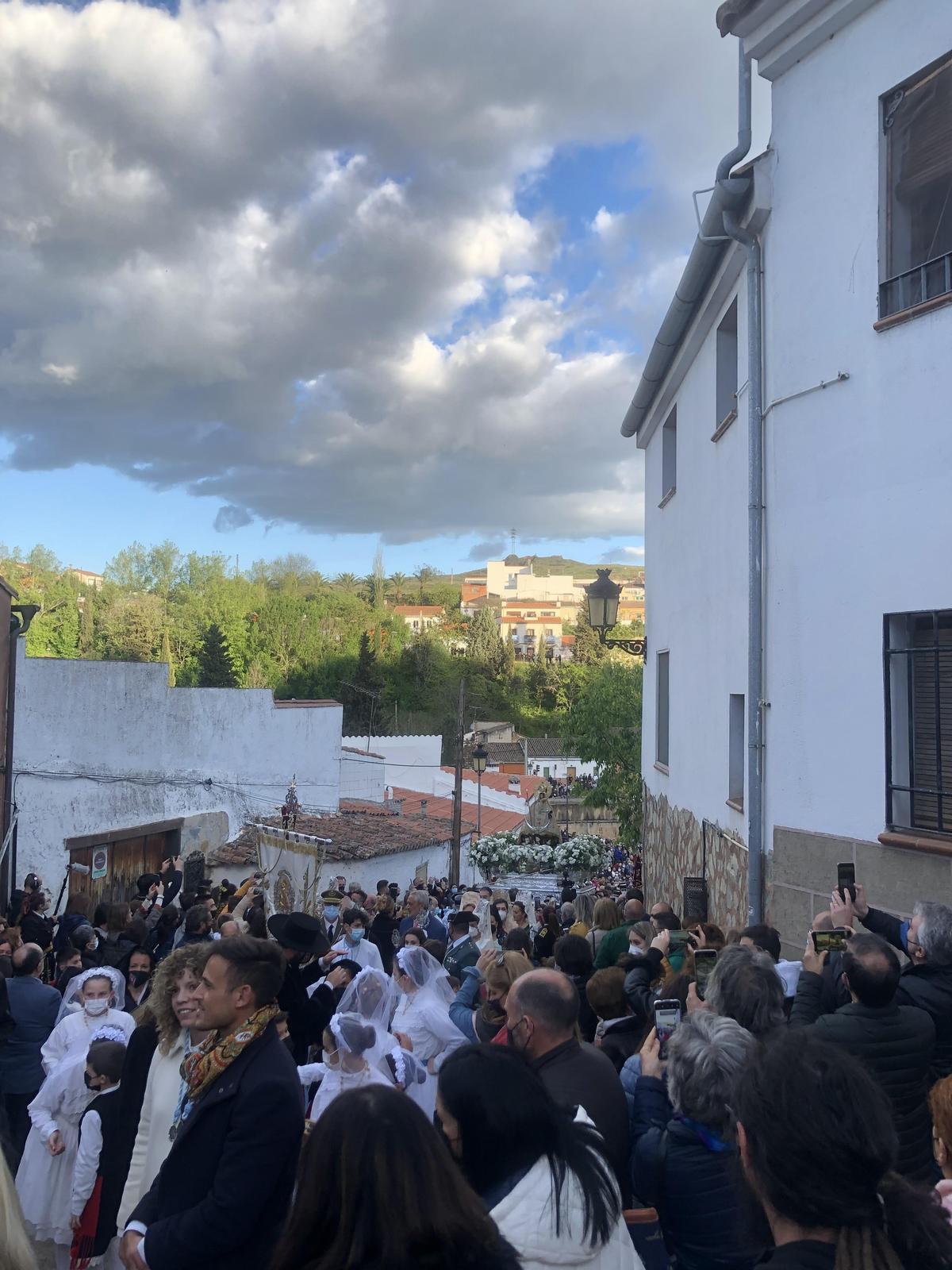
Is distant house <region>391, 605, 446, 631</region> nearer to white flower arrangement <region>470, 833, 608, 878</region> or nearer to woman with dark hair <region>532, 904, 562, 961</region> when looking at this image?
white flower arrangement <region>470, 833, 608, 878</region>

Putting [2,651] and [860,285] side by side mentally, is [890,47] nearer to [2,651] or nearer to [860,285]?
[860,285]

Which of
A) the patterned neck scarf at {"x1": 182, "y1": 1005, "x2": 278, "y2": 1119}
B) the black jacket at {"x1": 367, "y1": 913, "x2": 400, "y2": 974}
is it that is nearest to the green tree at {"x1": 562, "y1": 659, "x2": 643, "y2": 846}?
the black jacket at {"x1": 367, "y1": 913, "x2": 400, "y2": 974}

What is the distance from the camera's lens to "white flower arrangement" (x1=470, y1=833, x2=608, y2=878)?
1964 centimetres

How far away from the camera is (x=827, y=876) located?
6770 mm

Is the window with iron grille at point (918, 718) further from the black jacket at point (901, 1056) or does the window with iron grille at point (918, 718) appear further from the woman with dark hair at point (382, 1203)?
the woman with dark hair at point (382, 1203)

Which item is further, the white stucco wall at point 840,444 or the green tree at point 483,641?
the green tree at point 483,641

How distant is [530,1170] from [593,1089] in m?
0.93

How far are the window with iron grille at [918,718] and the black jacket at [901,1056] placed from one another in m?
2.74

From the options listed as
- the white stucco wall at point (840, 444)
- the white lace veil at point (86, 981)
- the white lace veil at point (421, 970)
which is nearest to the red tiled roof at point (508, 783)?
the white stucco wall at point (840, 444)

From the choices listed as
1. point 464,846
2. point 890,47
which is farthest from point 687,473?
point 464,846

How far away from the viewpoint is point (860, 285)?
678 cm

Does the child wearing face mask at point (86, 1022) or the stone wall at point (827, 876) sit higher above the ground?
the stone wall at point (827, 876)

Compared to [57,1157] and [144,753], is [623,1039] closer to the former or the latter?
[57,1157]

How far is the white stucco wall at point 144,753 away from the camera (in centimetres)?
2116
